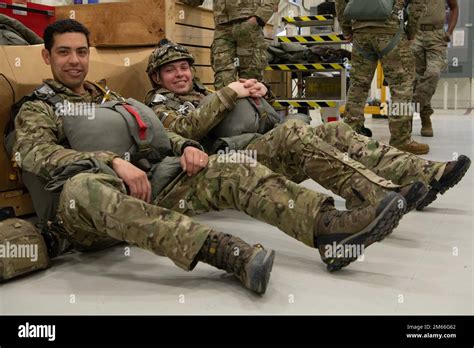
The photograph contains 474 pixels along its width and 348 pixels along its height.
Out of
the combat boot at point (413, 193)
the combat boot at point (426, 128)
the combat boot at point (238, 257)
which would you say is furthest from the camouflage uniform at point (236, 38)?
the combat boot at point (426, 128)

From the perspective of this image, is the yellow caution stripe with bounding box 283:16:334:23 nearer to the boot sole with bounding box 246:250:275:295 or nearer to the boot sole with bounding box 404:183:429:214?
the boot sole with bounding box 404:183:429:214

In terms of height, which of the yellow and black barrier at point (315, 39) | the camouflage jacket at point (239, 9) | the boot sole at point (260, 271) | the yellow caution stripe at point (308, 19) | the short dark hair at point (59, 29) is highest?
the yellow caution stripe at point (308, 19)

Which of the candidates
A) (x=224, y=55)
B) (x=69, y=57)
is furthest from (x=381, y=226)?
(x=224, y=55)

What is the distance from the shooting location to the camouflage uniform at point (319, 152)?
7.97 feet

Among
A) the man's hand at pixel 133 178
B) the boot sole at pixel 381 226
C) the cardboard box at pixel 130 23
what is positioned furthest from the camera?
the cardboard box at pixel 130 23

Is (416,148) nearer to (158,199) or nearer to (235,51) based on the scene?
(235,51)

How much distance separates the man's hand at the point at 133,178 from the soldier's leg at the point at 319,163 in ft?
2.47

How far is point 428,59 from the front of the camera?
6.22m

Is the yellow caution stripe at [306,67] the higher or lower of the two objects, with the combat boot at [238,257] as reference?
higher

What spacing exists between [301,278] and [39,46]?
6.27 ft

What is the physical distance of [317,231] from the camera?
207 centimetres

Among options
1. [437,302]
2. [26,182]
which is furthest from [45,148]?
[437,302]

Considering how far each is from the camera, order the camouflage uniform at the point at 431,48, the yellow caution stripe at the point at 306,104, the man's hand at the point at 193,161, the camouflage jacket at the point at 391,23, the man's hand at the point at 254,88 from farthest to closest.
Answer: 1. the camouflage uniform at the point at 431,48
2. the yellow caution stripe at the point at 306,104
3. the camouflage jacket at the point at 391,23
4. the man's hand at the point at 254,88
5. the man's hand at the point at 193,161

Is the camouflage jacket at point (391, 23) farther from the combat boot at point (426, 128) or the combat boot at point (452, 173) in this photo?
the combat boot at point (426, 128)
